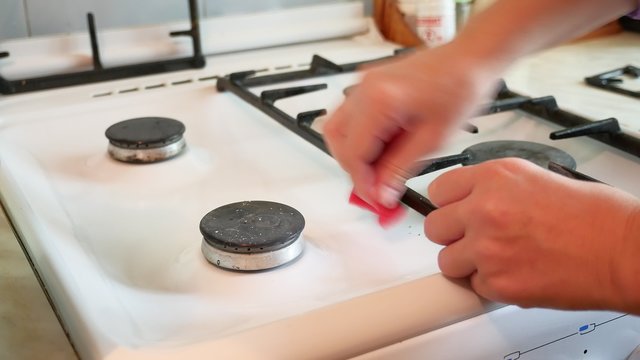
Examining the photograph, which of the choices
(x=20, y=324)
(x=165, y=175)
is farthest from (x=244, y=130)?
(x=20, y=324)

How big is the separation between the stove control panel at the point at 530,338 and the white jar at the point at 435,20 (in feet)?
1.74

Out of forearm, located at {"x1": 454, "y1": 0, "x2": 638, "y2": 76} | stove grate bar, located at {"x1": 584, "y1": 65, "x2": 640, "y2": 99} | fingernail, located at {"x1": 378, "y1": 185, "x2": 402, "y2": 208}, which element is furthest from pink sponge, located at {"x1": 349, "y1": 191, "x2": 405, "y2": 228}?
stove grate bar, located at {"x1": 584, "y1": 65, "x2": 640, "y2": 99}

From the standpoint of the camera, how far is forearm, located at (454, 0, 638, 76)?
0.45m

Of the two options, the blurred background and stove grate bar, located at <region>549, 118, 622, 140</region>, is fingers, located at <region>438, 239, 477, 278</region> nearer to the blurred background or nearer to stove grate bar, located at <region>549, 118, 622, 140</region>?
stove grate bar, located at <region>549, 118, 622, 140</region>

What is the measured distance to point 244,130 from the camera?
0.77m

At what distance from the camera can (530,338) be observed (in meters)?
0.48

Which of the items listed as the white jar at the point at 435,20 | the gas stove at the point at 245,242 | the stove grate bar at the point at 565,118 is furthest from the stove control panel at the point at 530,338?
the white jar at the point at 435,20

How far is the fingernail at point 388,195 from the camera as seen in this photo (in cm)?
47

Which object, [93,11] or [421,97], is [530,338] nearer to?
[421,97]

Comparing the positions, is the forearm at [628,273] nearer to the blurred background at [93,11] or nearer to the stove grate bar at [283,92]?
the stove grate bar at [283,92]

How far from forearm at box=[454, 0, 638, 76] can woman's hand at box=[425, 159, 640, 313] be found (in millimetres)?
71

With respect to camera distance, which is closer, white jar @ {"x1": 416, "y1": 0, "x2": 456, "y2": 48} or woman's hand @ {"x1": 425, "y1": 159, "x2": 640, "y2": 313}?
woman's hand @ {"x1": 425, "y1": 159, "x2": 640, "y2": 313}

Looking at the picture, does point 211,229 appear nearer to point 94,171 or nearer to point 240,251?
point 240,251

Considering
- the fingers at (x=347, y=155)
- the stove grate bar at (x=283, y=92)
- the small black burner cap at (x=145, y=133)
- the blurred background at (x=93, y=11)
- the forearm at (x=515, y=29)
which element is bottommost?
the small black burner cap at (x=145, y=133)
